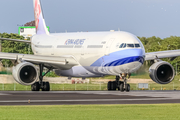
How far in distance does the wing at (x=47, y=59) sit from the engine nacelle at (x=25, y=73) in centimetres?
154

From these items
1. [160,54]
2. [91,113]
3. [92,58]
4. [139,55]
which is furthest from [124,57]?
[91,113]

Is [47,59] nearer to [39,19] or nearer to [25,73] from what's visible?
[25,73]

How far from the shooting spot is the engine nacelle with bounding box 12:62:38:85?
34.6 m

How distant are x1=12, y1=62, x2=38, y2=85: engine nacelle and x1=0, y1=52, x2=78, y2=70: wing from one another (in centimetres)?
154

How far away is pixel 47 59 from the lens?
37781mm

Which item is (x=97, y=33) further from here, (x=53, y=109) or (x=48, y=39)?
(x=53, y=109)

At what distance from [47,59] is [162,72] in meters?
9.40

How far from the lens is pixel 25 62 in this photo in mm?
35875

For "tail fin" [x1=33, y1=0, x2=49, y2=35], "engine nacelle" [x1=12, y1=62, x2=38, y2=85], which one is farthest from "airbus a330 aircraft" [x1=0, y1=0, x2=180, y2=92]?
"tail fin" [x1=33, y1=0, x2=49, y2=35]

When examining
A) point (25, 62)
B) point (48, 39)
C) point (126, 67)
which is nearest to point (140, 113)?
point (126, 67)

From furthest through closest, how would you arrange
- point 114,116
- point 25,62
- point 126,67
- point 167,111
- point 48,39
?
1. point 48,39
2. point 25,62
3. point 126,67
4. point 167,111
5. point 114,116

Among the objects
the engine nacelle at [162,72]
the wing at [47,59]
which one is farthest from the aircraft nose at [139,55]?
the wing at [47,59]

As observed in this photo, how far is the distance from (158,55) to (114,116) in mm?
22790

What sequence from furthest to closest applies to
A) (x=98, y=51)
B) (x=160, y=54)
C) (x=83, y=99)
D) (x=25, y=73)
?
1. (x=160, y=54)
2. (x=98, y=51)
3. (x=25, y=73)
4. (x=83, y=99)
